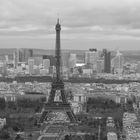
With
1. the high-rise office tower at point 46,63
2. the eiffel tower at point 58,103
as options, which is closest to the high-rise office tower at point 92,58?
the high-rise office tower at point 46,63

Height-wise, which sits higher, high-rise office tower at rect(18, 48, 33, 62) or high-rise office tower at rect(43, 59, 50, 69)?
high-rise office tower at rect(18, 48, 33, 62)

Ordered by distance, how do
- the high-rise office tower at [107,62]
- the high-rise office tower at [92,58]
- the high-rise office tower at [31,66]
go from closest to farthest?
the high-rise office tower at [31,66]
the high-rise office tower at [107,62]
the high-rise office tower at [92,58]

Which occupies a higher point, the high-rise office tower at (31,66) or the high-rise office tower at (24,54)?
the high-rise office tower at (24,54)

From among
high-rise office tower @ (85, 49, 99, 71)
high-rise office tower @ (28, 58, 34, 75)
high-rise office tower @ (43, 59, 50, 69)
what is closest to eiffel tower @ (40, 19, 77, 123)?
high-rise office tower @ (28, 58, 34, 75)

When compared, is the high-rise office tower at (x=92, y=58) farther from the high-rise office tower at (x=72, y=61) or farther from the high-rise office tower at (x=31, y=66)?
the high-rise office tower at (x=31, y=66)

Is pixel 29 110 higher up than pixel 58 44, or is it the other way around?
pixel 58 44

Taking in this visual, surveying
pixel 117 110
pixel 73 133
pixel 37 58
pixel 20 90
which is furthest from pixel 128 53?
pixel 73 133

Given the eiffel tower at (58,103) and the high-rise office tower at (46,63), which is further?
the high-rise office tower at (46,63)

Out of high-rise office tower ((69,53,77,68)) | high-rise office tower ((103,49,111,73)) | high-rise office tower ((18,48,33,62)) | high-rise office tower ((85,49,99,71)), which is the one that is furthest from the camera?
high-rise office tower ((18,48,33,62))

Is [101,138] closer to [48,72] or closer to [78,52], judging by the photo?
[48,72]

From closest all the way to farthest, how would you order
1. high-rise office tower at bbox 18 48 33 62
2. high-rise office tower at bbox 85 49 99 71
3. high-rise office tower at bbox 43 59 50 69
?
high-rise office tower at bbox 43 59 50 69 → high-rise office tower at bbox 85 49 99 71 → high-rise office tower at bbox 18 48 33 62

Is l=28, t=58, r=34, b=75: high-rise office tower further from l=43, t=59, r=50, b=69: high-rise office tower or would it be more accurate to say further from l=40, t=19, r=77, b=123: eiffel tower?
l=40, t=19, r=77, b=123: eiffel tower
